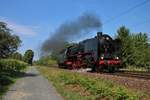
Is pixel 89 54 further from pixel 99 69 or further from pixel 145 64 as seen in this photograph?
pixel 145 64

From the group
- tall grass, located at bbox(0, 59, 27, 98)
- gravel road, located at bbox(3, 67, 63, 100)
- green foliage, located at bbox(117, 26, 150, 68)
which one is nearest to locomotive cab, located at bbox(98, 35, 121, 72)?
tall grass, located at bbox(0, 59, 27, 98)

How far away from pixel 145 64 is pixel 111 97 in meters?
51.9

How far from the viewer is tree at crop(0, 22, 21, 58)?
35.8 meters

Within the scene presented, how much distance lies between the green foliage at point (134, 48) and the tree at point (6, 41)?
28.4 m

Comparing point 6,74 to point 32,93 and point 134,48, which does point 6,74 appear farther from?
point 134,48

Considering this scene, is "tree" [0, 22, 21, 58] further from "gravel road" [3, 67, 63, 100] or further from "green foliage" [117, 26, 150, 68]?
"green foliage" [117, 26, 150, 68]

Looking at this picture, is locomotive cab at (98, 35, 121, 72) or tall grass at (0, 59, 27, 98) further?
locomotive cab at (98, 35, 121, 72)

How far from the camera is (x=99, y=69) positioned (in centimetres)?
3222

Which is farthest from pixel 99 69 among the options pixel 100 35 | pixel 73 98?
pixel 73 98

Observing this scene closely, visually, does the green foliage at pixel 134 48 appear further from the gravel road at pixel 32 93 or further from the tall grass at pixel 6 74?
the gravel road at pixel 32 93

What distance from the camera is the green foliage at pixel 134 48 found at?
6544 cm

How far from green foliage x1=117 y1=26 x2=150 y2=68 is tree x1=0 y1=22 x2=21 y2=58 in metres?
28.4

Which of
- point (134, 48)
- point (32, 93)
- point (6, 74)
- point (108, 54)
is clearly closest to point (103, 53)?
point (108, 54)

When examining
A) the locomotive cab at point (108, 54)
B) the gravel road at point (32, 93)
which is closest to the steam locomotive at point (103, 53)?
the locomotive cab at point (108, 54)
